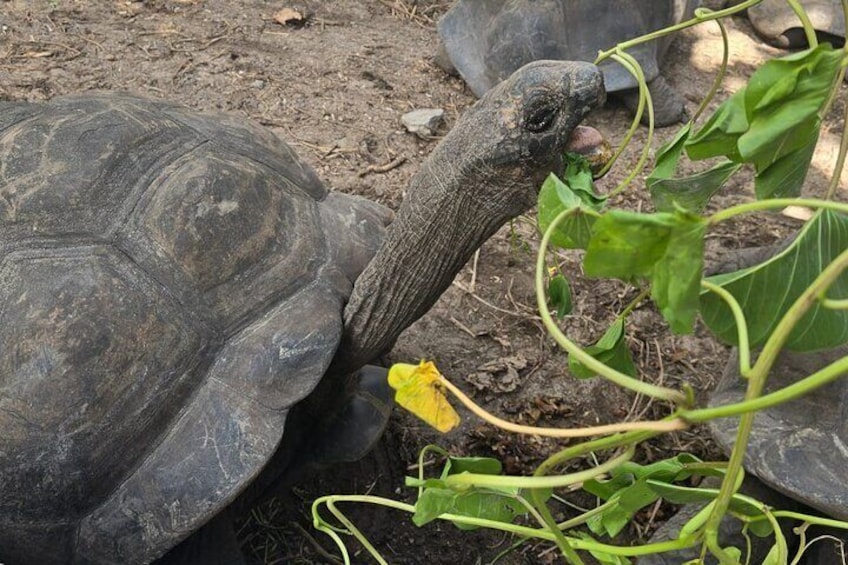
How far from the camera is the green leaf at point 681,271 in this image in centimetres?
79

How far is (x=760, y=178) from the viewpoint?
1.16 metres

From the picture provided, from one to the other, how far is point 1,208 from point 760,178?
5.12 ft

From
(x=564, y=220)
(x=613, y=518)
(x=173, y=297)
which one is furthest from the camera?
(x=173, y=297)

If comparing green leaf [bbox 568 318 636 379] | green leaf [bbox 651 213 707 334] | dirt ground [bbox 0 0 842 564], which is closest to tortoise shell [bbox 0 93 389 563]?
dirt ground [bbox 0 0 842 564]

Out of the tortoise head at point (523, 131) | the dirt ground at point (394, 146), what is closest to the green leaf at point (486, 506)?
the tortoise head at point (523, 131)

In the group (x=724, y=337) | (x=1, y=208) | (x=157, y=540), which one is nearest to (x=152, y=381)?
(x=157, y=540)

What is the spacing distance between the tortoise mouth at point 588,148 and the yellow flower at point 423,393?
897 mm

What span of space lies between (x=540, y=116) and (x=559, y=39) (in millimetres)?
2677

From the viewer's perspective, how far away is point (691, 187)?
4.05 feet

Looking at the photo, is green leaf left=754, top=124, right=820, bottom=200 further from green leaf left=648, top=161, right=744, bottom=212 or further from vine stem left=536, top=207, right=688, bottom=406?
vine stem left=536, top=207, right=688, bottom=406

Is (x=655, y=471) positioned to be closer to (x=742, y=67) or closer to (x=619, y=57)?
(x=619, y=57)

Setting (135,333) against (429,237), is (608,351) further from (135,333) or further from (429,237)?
(135,333)

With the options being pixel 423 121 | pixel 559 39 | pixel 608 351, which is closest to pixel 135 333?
pixel 608 351

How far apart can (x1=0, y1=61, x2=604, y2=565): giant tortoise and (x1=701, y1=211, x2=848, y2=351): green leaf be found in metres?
0.76
